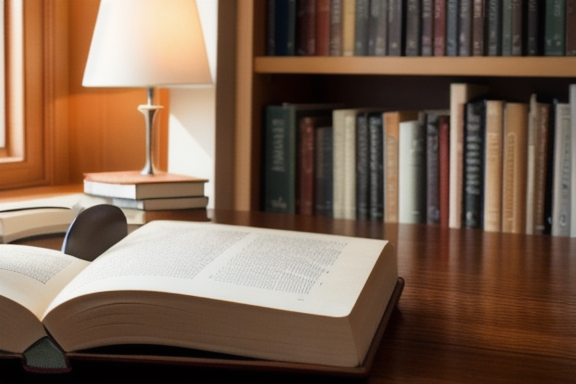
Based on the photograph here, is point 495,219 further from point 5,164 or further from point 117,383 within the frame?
point 117,383

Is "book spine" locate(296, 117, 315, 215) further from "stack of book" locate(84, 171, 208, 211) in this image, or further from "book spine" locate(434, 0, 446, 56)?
"stack of book" locate(84, 171, 208, 211)

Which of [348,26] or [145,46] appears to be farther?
[348,26]

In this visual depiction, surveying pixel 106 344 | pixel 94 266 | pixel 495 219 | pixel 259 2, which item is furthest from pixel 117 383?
pixel 259 2

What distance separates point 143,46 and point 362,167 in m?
0.56

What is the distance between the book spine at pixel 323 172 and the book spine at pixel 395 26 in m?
0.23

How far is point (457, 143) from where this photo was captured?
1.79 m

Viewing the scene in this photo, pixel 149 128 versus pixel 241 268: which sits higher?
pixel 149 128

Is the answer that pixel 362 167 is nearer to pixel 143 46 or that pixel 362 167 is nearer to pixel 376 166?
pixel 376 166

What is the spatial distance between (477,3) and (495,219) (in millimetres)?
437

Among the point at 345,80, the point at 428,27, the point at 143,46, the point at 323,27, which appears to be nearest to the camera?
the point at 143,46

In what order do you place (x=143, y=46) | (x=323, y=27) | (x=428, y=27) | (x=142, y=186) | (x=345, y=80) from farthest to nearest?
(x=345, y=80) → (x=323, y=27) → (x=428, y=27) → (x=143, y=46) → (x=142, y=186)

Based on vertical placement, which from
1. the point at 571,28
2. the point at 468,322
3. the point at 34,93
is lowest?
the point at 468,322

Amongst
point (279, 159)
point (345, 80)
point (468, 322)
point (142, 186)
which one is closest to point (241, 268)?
point (468, 322)

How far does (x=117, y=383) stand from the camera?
637 millimetres
